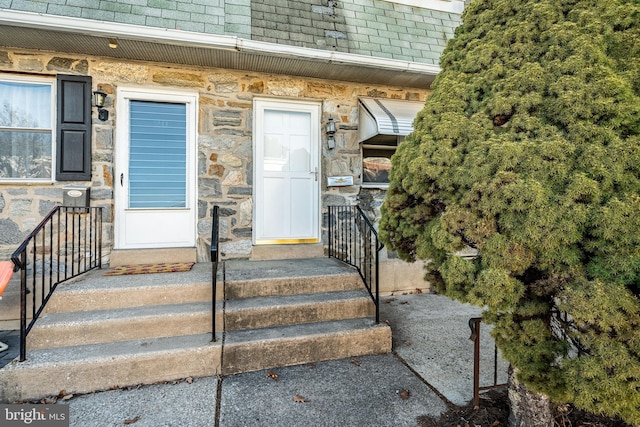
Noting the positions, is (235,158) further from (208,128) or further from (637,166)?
(637,166)

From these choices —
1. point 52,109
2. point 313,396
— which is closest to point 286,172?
point 52,109

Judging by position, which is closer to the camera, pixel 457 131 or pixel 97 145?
pixel 457 131

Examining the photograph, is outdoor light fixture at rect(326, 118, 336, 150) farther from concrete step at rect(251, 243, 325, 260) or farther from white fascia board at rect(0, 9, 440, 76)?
concrete step at rect(251, 243, 325, 260)

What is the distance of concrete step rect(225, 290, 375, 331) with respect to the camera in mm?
2717

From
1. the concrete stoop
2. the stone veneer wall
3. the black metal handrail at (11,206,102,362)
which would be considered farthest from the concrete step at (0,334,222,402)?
the stone veneer wall

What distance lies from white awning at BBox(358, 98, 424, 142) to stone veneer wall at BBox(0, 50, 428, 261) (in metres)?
0.13

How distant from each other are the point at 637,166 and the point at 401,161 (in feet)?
3.36

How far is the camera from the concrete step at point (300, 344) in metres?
2.41

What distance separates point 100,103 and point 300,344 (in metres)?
3.38

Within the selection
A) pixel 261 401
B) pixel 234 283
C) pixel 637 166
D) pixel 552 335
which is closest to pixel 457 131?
pixel 637 166

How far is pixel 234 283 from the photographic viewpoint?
2.99 m

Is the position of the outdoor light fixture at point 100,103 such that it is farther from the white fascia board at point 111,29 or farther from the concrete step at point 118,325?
the concrete step at point 118,325

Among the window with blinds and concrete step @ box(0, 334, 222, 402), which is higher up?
the window with blinds

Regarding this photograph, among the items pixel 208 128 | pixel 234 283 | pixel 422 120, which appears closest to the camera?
pixel 422 120
